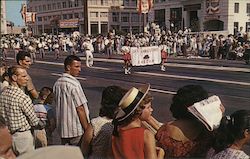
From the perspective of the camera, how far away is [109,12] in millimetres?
83375

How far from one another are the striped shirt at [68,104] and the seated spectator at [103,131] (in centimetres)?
89

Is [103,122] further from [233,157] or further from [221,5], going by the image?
[221,5]

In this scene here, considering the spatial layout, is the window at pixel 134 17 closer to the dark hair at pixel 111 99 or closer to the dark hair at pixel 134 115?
the dark hair at pixel 111 99

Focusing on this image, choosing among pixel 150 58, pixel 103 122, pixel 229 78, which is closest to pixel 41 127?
pixel 103 122

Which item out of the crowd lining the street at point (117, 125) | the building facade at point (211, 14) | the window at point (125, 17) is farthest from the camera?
the window at point (125, 17)

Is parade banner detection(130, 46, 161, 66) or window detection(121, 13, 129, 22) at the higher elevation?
window detection(121, 13, 129, 22)

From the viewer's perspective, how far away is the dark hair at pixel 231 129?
2.90m

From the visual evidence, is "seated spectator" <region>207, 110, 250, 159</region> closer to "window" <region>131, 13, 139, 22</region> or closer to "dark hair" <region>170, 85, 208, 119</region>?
"dark hair" <region>170, 85, 208, 119</region>

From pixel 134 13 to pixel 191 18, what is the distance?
25.1 metres

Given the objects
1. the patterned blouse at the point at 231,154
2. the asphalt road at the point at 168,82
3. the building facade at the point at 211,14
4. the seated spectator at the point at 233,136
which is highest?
the building facade at the point at 211,14

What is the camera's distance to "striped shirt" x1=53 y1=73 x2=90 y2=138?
4301 millimetres

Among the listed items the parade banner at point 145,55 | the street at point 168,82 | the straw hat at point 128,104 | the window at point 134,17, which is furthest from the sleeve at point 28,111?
the window at point 134,17

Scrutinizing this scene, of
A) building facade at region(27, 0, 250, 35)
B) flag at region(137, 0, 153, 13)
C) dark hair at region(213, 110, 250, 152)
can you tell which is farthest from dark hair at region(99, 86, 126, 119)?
building facade at region(27, 0, 250, 35)

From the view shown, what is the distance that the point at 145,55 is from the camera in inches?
720
